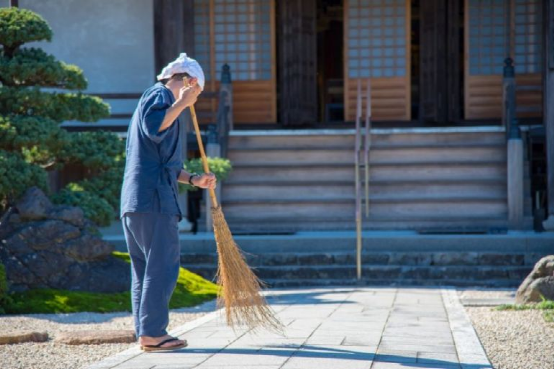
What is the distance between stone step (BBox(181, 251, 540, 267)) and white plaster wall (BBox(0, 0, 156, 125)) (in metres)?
4.42

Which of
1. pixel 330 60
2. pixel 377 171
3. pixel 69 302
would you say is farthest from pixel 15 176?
pixel 330 60

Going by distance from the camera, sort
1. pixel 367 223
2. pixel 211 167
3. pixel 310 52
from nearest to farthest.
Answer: pixel 211 167 < pixel 367 223 < pixel 310 52

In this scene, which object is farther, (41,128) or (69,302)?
(41,128)

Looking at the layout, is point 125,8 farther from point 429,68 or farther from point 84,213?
point 84,213

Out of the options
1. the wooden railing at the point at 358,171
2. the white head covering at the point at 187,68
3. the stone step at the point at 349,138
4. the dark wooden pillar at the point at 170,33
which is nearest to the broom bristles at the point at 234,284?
the white head covering at the point at 187,68

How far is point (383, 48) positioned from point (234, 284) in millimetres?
10099

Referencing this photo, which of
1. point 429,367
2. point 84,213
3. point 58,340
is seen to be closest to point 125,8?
point 84,213

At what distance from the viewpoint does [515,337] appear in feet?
20.5

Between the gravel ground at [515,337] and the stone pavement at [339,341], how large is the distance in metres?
0.11

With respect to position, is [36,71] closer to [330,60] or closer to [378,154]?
[378,154]

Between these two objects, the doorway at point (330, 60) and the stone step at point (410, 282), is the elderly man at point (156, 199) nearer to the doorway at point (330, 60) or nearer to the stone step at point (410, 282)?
the stone step at point (410, 282)

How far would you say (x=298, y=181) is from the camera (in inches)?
495

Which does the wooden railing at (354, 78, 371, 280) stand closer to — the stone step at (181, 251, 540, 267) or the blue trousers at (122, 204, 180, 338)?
the stone step at (181, 251, 540, 267)

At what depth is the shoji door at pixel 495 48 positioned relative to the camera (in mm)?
14766
